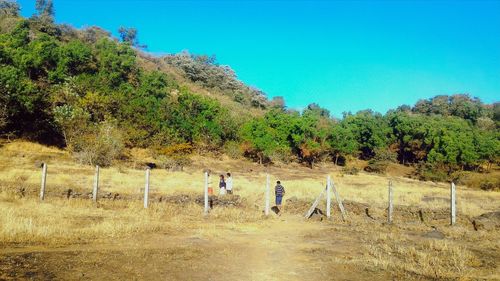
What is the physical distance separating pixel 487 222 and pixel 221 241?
11729 millimetres

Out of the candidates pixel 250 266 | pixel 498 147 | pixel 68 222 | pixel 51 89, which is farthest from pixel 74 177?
pixel 498 147

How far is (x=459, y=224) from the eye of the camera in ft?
60.3

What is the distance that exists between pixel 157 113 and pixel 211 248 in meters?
46.5

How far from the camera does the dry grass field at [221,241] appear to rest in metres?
9.19

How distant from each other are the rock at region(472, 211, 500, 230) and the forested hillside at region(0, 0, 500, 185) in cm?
3255

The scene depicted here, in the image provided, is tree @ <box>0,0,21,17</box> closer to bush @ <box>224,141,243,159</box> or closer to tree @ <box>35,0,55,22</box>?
tree @ <box>35,0,55,22</box>

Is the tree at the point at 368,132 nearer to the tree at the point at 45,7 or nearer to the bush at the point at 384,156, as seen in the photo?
the bush at the point at 384,156

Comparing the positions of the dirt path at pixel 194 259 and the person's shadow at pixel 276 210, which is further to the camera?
the person's shadow at pixel 276 210

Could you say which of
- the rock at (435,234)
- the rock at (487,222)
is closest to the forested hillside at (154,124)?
the rock at (435,234)

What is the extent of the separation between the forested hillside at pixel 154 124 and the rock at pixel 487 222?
107 ft

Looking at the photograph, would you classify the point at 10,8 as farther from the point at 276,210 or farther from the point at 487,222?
the point at 487,222

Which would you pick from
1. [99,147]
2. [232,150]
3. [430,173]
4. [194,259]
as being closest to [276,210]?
[194,259]

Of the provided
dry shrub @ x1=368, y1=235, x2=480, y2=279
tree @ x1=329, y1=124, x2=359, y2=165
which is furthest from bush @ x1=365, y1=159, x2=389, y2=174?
dry shrub @ x1=368, y1=235, x2=480, y2=279

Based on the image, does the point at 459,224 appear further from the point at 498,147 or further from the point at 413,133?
the point at 413,133
